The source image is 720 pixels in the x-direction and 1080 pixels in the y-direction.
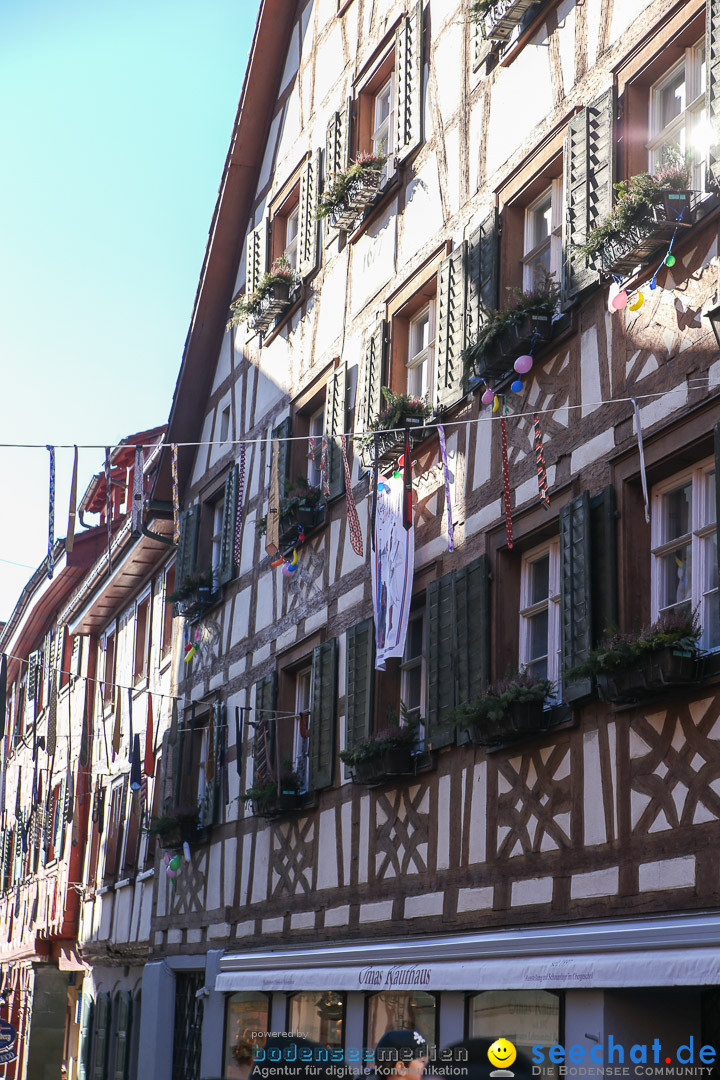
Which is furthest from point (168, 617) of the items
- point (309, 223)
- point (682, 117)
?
point (682, 117)

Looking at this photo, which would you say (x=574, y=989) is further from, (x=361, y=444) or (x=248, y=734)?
(x=248, y=734)

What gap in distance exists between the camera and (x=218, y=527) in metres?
18.3

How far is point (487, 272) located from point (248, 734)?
617 cm

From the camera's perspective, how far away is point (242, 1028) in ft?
46.6

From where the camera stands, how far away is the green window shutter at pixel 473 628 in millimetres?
10172

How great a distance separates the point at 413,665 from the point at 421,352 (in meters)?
2.73

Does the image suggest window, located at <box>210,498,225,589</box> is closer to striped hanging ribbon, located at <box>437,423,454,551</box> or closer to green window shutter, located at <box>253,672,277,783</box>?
green window shutter, located at <box>253,672,277,783</box>

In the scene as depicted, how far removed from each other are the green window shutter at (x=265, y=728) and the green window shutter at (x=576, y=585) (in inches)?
222

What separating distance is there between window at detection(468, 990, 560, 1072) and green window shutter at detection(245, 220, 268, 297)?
31.7 ft

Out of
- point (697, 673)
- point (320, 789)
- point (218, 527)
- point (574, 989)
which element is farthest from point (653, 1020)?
point (218, 527)

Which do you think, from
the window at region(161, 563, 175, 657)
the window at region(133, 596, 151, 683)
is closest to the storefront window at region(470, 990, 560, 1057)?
the window at region(161, 563, 175, 657)

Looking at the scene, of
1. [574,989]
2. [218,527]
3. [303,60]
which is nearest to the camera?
[574,989]

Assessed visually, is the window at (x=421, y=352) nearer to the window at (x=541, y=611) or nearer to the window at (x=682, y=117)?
the window at (x=541, y=611)

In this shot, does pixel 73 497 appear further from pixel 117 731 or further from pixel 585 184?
pixel 117 731
